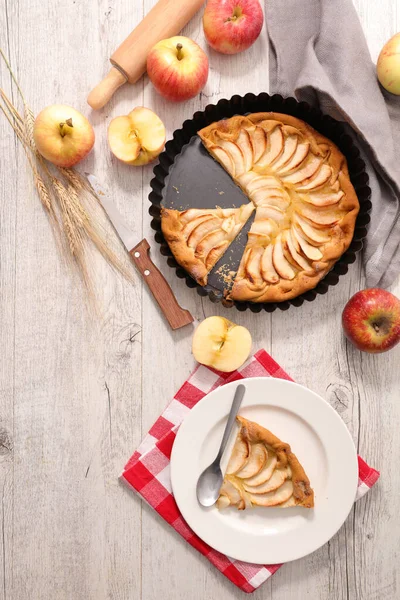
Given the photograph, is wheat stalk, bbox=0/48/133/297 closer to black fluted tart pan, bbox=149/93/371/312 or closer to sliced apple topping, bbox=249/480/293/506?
black fluted tart pan, bbox=149/93/371/312

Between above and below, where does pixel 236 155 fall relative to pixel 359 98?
below

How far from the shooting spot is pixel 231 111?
2.47 meters

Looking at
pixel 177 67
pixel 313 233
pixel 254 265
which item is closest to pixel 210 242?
pixel 254 265

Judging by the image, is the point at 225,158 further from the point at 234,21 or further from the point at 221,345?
the point at 221,345

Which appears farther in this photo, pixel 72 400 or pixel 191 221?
pixel 72 400

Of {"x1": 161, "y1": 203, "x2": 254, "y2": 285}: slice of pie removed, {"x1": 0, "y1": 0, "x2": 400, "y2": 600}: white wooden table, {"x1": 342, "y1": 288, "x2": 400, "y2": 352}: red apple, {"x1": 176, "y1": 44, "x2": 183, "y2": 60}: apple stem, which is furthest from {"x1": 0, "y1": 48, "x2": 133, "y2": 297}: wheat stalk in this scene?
{"x1": 342, "y1": 288, "x2": 400, "y2": 352}: red apple

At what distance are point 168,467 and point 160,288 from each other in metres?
0.76

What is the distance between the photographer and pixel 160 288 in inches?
97.7

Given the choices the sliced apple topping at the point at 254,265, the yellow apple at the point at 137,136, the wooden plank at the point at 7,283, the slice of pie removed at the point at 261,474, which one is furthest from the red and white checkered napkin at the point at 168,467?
the yellow apple at the point at 137,136

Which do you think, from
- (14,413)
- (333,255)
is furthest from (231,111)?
(14,413)

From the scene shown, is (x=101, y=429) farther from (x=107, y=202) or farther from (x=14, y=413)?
(x=107, y=202)

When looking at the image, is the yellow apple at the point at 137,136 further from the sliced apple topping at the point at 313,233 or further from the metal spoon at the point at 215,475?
the metal spoon at the point at 215,475

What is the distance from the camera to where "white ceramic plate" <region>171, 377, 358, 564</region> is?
7.83 ft

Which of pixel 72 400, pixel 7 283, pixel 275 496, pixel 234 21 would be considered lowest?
pixel 275 496
